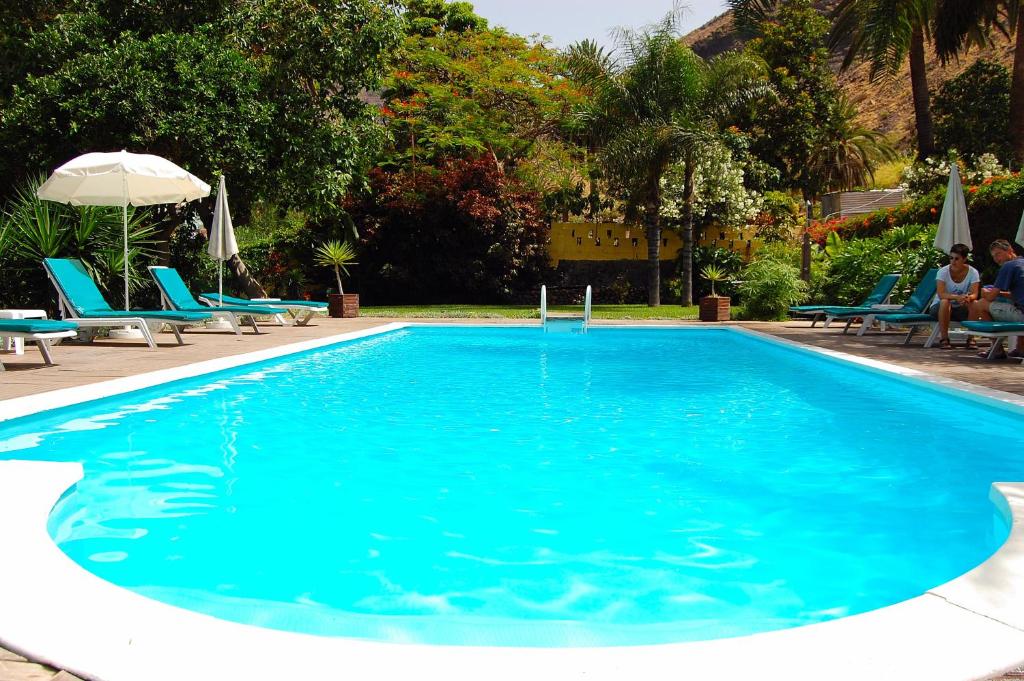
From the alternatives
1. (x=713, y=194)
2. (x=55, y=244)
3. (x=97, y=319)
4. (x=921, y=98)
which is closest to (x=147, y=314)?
(x=97, y=319)

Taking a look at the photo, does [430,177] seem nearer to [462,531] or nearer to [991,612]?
[462,531]

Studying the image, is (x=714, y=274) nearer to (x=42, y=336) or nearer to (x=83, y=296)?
(x=83, y=296)

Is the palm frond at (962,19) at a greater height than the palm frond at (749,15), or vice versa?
the palm frond at (749,15)

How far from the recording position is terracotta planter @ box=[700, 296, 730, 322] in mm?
18141

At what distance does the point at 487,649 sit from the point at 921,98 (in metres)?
28.8

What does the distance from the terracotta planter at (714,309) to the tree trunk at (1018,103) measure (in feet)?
36.7

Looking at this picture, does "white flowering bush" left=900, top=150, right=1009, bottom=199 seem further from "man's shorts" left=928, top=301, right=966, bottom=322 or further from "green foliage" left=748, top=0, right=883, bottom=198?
"man's shorts" left=928, top=301, right=966, bottom=322

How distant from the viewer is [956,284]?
11.3 metres

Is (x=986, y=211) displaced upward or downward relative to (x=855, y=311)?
upward

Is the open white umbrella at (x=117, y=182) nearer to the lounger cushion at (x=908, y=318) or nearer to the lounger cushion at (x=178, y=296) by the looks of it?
the lounger cushion at (x=178, y=296)

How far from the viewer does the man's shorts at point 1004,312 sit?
10.1 meters

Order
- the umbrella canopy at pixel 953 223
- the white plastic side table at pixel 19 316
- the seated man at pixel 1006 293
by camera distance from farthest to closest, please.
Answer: the umbrella canopy at pixel 953 223 < the seated man at pixel 1006 293 < the white plastic side table at pixel 19 316

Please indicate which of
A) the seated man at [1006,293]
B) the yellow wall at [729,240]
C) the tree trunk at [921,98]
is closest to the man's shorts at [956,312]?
the seated man at [1006,293]

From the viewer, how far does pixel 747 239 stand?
26.1 meters
